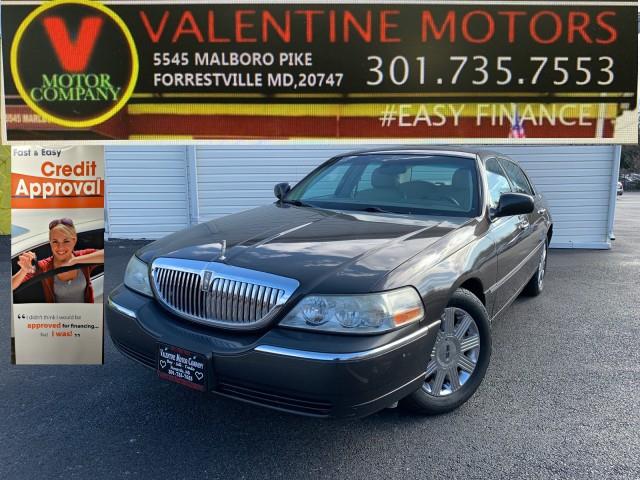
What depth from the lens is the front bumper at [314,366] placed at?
2.33 meters

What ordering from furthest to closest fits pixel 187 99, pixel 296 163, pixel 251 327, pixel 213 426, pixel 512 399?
1. pixel 296 163
2. pixel 512 399
3. pixel 213 426
4. pixel 187 99
5. pixel 251 327

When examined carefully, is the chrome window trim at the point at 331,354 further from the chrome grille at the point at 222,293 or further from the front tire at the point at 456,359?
the front tire at the point at 456,359

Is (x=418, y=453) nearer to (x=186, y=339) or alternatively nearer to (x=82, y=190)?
(x=186, y=339)

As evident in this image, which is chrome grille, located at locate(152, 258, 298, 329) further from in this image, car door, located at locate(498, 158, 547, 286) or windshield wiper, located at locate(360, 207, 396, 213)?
car door, located at locate(498, 158, 547, 286)

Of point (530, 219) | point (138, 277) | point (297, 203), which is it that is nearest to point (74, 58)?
point (138, 277)

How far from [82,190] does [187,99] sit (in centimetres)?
117

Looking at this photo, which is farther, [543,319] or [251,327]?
[543,319]

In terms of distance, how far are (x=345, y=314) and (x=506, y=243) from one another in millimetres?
2001

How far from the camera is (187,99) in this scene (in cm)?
269

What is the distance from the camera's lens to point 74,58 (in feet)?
8.83

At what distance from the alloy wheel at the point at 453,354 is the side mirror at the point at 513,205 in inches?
36.4

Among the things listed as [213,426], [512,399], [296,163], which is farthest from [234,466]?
[296,163]

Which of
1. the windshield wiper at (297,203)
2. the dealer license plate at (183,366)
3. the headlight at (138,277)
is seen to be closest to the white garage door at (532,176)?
the windshield wiper at (297,203)

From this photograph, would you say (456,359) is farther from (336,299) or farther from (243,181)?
(243,181)
